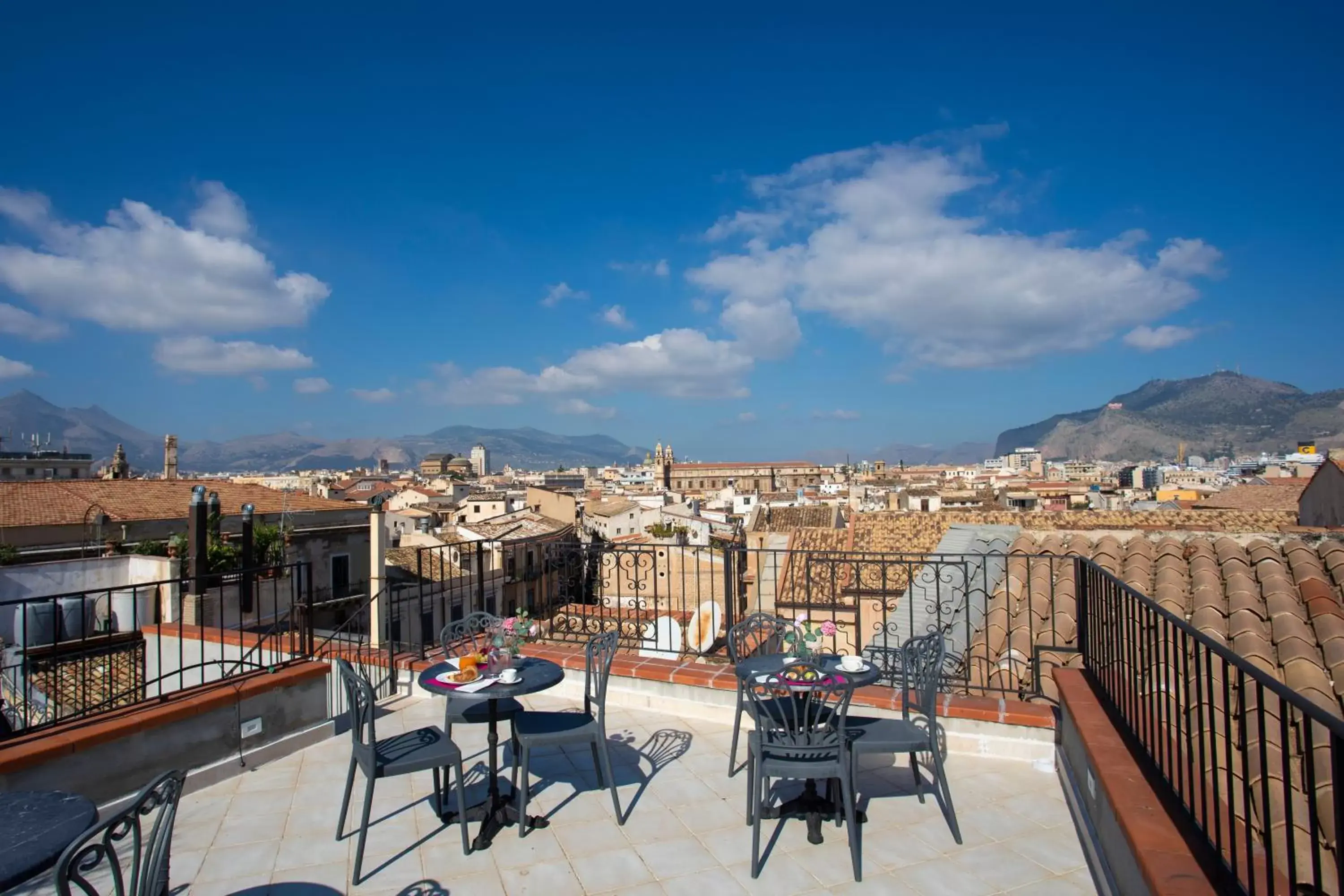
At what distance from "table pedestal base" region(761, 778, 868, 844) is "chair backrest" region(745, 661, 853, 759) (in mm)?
367

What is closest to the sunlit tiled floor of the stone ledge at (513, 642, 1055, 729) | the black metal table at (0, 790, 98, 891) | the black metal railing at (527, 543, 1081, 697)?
the stone ledge at (513, 642, 1055, 729)

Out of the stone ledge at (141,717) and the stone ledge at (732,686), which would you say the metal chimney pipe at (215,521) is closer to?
the stone ledge at (732,686)

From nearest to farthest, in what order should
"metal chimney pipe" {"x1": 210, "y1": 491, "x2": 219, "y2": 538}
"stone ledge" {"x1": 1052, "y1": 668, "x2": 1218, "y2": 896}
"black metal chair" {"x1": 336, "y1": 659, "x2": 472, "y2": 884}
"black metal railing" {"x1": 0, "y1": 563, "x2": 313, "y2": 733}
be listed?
"stone ledge" {"x1": 1052, "y1": 668, "x2": 1218, "y2": 896} < "black metal chair" {"x1": 336, "y1": 659, "x2": 472, "y2": 884} < "black metal railing" {"x1": 0, "y1": 563, "x2": 313, "y2": 733} < "metal chimney pipe" {"x1": 210, "y1": 491, "x2": 219, "y2": 538}

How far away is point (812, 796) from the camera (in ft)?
12.4

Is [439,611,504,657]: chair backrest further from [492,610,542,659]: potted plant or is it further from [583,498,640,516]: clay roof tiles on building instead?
[583,498,640,516]: clay roof tiles on building

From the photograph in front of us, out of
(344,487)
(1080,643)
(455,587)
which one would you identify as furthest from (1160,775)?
(344,487)

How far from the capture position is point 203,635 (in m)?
6.75

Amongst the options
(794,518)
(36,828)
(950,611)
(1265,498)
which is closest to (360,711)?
(36,828)

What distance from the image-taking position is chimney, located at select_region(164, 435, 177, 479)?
103 feet

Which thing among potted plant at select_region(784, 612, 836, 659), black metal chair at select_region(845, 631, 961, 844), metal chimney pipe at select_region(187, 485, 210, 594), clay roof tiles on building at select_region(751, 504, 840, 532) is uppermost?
metal chimney pipe at select_region(187, 485, 210, 594)

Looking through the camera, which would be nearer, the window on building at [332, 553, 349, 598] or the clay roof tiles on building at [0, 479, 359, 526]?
the clay roof tiles on building at [0, 479, 359, 526]

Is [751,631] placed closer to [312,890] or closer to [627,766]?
[627,766]

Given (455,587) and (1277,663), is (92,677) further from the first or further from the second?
(455,587)

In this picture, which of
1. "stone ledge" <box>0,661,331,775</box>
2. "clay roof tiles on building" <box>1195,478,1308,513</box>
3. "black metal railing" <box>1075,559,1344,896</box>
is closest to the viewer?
"black metal railing" <box>1075,559,1344,896</box>
